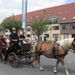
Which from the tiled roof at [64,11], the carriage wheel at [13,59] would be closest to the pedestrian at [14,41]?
the carriage wheel at [13,59]

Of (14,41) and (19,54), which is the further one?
(19,54)

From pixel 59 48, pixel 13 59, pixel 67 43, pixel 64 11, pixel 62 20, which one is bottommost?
pixel 13 59

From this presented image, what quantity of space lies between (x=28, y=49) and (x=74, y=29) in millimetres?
40499

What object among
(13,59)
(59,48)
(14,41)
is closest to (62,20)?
(14,41)

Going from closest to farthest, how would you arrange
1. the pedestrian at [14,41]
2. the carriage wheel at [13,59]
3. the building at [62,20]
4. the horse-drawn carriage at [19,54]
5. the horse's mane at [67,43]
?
the horse's mane at [67,43] → the carriage wheel at [13,59] → the horse-drawn carriage at [19,54] → the pedestrian at [14,41] → the building at [62,20]

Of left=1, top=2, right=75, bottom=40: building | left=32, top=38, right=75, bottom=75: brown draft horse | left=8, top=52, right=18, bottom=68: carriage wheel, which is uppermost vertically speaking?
left=1, top=2, right=75, bottom=40: building

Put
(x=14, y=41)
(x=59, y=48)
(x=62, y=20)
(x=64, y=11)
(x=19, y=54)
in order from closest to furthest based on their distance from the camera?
(x=59, y=48), (x=14, y=41), (x=19, y=54), (x=62, y=20), (x=64, y=11)

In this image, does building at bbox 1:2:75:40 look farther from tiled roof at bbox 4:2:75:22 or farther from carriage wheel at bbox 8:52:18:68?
carriage wheel at bbox 8:52:18:68

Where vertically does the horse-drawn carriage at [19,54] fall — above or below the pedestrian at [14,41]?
below

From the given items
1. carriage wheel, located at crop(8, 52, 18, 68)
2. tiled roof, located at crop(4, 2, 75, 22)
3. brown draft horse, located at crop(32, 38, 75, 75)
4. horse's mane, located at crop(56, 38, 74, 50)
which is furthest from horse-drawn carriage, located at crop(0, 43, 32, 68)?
tiled roof, located at crop(4, 2, 75, 22)

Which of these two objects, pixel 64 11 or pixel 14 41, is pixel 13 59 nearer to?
pixel 14 41

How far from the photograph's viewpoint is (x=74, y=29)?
1892 inches

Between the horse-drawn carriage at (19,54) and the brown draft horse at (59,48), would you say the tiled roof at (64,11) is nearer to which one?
the horse-drawn carriage at (19,54)

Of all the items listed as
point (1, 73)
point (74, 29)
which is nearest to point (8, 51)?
point (1, 73)
